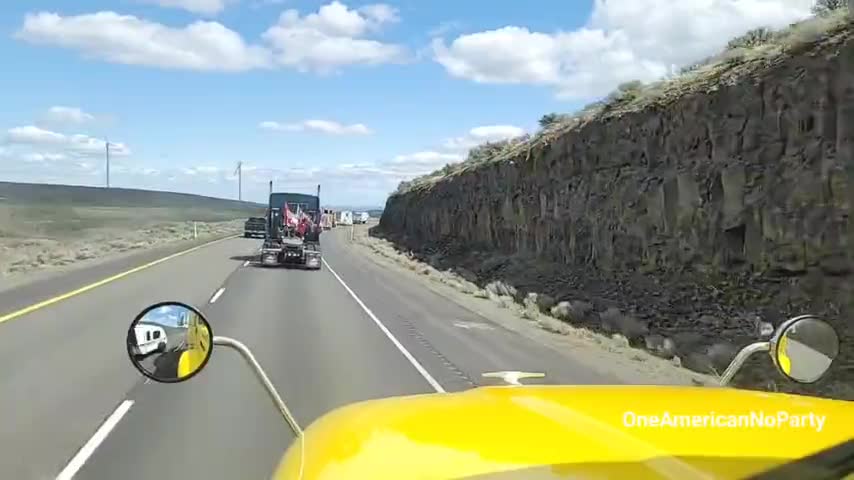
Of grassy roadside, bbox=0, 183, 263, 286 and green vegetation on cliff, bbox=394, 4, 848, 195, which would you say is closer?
green vegetation on cliff, bbox=394, 4, 848, 195

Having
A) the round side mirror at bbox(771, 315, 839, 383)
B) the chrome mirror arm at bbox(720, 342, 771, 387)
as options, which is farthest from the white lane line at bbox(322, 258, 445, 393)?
the chrome mirror arm at bbox(720, 342, 771, 387)

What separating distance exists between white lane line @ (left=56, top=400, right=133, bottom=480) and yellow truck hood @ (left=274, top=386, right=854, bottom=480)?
408 centimetres

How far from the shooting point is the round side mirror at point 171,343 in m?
4.04

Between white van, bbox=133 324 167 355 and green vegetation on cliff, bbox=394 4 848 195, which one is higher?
green vegetation on cliff, bbox=394 4 848 195

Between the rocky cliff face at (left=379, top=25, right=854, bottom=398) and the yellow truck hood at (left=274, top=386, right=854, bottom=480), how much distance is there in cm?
869

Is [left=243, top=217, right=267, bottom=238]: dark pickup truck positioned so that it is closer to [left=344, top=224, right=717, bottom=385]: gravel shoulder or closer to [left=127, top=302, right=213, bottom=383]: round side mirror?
[left=344, top=224, right=717, bottom=385]: gravel shoulder

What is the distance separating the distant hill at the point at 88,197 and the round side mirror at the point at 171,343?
3876 inches

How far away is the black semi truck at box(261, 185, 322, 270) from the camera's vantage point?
38.3 metres

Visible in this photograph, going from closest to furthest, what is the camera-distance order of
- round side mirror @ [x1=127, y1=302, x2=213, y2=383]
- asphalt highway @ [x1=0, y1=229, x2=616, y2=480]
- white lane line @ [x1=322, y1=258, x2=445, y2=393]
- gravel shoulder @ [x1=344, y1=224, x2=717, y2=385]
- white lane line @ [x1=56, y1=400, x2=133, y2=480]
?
1. round side mirror @ [x1=127, y1=302, x2=213, y2=383]
2. white lane line @ [x1=56, y1=400, x2=133, y2=480]
3. asphalt highway @ [x1=0, y1=229, x2=616, y2=480]
4. white lane line @ [x1=322, y1=258, x2=445, y2=393]
5. gravel shoulder @ [x1=344, y1=224, x2=717, y2=385]

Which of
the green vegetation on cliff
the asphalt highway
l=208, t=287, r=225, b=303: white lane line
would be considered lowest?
l=208, t=287, r=225, b=303: white lane line

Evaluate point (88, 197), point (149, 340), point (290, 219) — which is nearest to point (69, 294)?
point (290, 219)

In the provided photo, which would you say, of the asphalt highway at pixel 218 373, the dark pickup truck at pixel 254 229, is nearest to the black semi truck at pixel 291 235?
the asphalt highway at pixel 218 373

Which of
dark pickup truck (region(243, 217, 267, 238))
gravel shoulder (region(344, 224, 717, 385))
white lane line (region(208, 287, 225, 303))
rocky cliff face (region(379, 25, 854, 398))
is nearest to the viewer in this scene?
gravel shoulder (region(344, 224, 717, 385))

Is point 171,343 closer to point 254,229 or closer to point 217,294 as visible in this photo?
point 217,294
